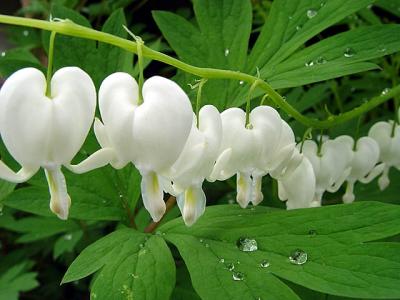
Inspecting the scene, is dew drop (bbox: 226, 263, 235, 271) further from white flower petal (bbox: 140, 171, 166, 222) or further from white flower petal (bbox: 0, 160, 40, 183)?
white flower petal (bbox: 0, 160, 40, 183)

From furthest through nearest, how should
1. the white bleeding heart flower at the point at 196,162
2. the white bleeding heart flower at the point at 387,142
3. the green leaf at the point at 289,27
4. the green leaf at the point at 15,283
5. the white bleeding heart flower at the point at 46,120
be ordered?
the green leaf at the point at 15,283
the white bleeding heart flower at the point at 387,142
the green leaf at the point at 289,27
the white bleeding heart flower at the point at 196,162
the white bleeding heart flower at the point at 46,120

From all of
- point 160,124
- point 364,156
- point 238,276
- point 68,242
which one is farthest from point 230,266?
point 68,242

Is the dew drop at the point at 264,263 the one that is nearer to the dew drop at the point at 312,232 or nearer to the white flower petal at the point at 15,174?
the dew drop at the point at 312,232

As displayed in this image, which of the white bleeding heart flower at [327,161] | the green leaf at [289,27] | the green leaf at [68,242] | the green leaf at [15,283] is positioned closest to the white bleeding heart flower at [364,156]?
the white bleeding heart flower at [327,161]

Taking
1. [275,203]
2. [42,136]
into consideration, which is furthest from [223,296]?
[275,203]

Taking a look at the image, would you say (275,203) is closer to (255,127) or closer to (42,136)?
(255,127)
